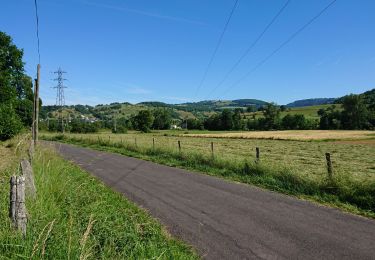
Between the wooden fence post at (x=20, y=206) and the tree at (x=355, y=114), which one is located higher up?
the tree at (x=355, y=114)

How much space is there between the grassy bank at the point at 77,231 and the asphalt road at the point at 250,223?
0.69 metres

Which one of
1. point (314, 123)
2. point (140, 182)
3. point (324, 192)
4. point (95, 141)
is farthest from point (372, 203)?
point (314, 123)

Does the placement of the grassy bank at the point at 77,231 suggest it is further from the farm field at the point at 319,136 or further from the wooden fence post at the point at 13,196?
the farm field at the point at 319,136

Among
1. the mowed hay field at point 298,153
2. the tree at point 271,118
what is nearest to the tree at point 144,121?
the tree at point 271,118

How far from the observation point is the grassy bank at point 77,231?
4.09 meters

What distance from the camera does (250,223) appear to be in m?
7.94

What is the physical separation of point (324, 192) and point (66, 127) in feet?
331

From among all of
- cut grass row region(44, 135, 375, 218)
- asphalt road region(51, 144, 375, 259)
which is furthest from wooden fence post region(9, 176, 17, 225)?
cut grass row region(44, 135, 375, 218)

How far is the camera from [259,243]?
661cm

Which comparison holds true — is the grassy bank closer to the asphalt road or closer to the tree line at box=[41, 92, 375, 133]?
the asphalt road

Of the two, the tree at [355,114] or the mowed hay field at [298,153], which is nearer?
the mowed hay field at [298,153]

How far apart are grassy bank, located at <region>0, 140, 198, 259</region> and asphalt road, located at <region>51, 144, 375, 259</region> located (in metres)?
0.69

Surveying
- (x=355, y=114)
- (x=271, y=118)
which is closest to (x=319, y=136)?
(x=355, y=114)

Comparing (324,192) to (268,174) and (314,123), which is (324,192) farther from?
(314,123)
